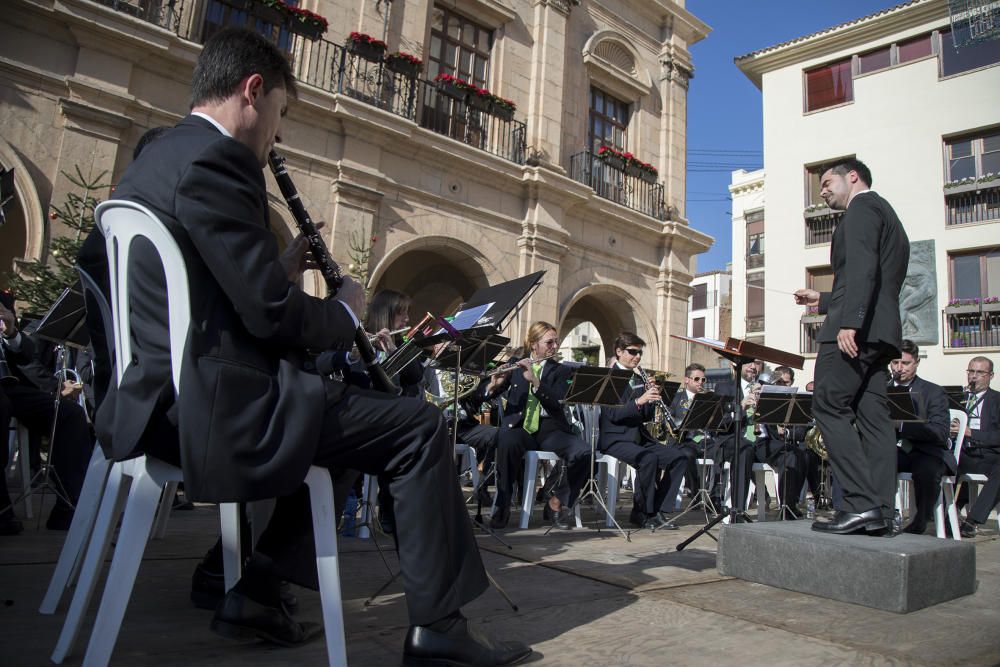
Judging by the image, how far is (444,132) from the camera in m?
12.0

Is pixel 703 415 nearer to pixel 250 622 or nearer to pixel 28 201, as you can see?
pixel 250 622

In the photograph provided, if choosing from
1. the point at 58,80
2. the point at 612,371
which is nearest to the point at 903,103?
the point at 612,371

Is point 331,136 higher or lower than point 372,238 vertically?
higher

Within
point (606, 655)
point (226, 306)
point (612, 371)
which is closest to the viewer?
point (226, 306)

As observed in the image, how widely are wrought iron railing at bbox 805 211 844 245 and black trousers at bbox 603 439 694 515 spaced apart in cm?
1738

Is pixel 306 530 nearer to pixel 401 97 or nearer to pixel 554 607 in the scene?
pixel 554 607

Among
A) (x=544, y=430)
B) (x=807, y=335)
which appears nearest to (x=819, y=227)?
(x=807, y=335)

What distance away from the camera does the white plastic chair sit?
1.52 meters

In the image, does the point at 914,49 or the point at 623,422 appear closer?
the point at 623,422

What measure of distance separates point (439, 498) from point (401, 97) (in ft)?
34.6

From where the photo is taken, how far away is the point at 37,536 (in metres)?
3.58

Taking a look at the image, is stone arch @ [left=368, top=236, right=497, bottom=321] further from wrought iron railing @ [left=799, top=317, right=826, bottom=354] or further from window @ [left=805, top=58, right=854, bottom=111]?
window @ [left=805, top=58, right=854, bottom=111]

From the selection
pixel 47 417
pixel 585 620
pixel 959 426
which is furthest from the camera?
pixel 959 426

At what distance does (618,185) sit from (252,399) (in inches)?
544
